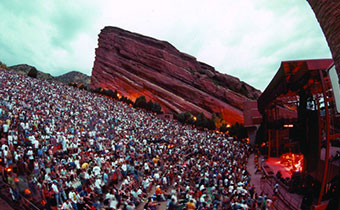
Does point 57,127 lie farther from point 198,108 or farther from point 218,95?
point 218,95

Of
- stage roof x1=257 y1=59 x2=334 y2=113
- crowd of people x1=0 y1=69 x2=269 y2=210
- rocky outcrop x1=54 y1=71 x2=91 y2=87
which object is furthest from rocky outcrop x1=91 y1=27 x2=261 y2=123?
rocky outcrop x1=54 y1=71 x2=91 y2=87

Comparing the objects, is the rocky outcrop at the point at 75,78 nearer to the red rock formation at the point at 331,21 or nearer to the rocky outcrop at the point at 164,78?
the rocky outcrop at the point at 164,78

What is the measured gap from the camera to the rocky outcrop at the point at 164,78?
47.2 metres

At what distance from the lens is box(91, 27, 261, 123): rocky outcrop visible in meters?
47.2

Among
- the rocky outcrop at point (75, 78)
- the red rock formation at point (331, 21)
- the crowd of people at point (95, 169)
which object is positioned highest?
the rocky outcrop at point (75, 78)

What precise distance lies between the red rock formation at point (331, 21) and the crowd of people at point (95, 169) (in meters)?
7.03

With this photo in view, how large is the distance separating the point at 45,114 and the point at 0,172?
29.5 feet

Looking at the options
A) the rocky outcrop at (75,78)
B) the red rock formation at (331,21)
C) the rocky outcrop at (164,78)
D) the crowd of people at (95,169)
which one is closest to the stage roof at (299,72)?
the crowd of people at (95,169)

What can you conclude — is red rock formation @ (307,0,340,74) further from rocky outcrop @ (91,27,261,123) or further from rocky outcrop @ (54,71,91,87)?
rocky outcrop @ (54,71,91,87)

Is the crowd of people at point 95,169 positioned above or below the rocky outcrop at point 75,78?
below

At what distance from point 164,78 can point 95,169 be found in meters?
44.1

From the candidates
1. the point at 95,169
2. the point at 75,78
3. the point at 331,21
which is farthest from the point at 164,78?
the point at 75,78

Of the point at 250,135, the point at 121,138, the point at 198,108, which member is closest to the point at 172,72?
the point at 198,108

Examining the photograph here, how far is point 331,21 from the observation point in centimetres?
228
